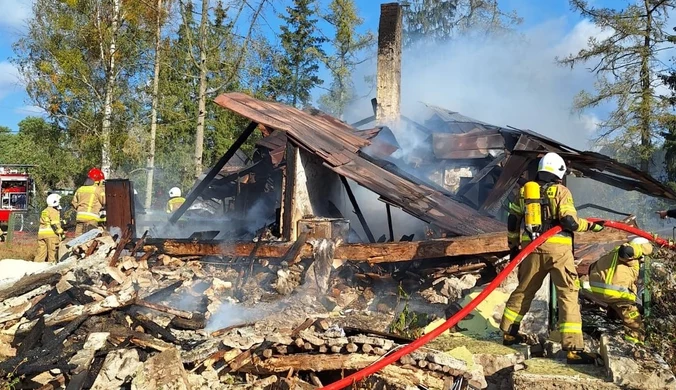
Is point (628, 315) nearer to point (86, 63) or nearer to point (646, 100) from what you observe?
point (646, 100)

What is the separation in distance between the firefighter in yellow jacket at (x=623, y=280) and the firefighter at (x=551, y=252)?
0.43 metres

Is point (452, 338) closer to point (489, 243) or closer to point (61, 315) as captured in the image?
point (489, 243)

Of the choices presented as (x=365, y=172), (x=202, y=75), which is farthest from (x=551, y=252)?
(x=202, y=75)

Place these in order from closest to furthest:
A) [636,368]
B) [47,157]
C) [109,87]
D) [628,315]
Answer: [636,368], [628,315], [109,87], [47,157]

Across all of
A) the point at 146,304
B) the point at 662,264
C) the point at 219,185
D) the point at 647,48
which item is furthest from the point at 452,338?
the point at 647,48

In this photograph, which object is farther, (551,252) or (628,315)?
(628,315)

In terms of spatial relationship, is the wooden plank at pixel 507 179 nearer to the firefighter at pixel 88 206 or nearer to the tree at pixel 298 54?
the firefighter at pixel 88 206

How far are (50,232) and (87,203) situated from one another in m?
1.18

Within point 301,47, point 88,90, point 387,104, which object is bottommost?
point 387,104

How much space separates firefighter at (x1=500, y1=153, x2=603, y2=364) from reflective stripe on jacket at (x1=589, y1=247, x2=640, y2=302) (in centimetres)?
50

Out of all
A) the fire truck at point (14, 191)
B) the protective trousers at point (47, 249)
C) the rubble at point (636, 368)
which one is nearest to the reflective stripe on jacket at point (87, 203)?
the protective trousers at point (47, 249)

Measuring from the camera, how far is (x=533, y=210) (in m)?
4.99

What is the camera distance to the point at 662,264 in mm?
5141

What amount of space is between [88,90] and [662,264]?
20.7m
